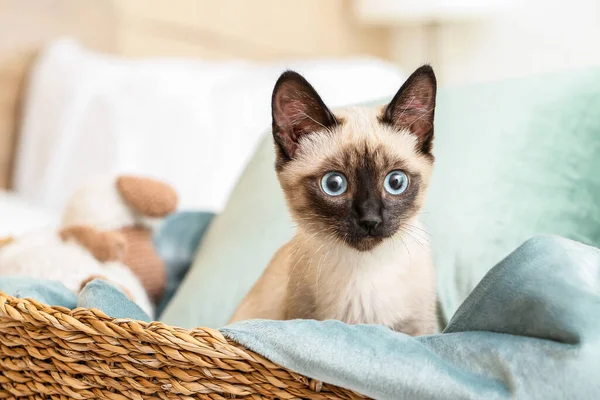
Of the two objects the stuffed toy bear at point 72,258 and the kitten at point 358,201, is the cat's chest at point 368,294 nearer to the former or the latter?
the kitten at point 358,201

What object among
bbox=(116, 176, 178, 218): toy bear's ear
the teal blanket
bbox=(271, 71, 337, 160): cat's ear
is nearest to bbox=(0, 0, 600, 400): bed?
the teal blanket

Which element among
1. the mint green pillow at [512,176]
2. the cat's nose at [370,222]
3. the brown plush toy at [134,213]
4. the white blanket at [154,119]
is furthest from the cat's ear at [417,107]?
the white blanket at [154,119]

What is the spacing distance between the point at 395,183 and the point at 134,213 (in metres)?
0.74

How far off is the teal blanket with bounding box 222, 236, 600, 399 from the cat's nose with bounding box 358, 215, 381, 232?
0.11 m

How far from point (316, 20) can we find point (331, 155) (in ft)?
8.44

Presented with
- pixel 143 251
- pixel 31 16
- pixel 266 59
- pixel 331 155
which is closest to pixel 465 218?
pixel 331 155

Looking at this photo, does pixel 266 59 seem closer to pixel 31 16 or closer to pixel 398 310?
pixel 31 16

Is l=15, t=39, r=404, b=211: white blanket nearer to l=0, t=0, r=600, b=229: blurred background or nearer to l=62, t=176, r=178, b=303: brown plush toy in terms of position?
l=0, t=0, r=600, b=229: blurred background

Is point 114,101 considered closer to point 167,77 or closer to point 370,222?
point 167,77

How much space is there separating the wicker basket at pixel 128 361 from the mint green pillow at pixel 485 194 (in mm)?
314

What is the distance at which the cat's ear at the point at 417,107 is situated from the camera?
0.75m

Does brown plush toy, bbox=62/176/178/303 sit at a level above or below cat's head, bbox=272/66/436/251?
below

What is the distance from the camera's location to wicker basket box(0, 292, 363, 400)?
685 millimetres

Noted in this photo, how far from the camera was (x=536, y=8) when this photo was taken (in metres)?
2.90
